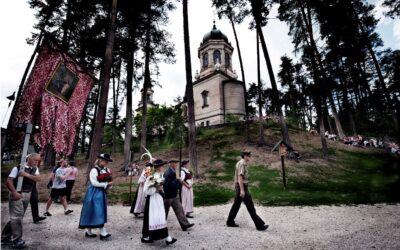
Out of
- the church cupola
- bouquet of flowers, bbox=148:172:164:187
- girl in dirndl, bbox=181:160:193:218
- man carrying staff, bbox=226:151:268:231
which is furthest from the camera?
the church cupola

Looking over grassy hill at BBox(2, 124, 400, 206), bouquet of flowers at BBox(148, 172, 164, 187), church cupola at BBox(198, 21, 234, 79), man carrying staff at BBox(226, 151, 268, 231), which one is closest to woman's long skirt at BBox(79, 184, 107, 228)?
bouquet of flowers at BBox(148, 172, 164, 187)

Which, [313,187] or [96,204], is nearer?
[96,204]

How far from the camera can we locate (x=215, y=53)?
43.0m

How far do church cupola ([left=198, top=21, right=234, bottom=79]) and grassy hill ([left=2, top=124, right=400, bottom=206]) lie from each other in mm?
19493

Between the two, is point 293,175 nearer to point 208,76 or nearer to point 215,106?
point 215,106

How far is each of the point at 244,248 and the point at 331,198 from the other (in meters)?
6.28

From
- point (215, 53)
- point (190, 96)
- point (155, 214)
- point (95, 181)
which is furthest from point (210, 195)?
point (215, 53)

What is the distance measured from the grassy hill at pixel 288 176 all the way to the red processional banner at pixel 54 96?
4536 mm

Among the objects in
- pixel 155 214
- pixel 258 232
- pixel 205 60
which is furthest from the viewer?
pixel 205 60

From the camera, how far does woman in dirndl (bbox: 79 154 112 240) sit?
5.92 metres

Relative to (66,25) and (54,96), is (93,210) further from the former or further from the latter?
(66,25)

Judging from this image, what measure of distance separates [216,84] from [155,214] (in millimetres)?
34765

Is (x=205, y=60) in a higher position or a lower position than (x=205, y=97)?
higher

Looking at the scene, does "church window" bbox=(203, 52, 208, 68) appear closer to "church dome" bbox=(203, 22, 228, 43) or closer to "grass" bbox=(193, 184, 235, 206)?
"church dome" bbox=(203, 22, 228, 43)
